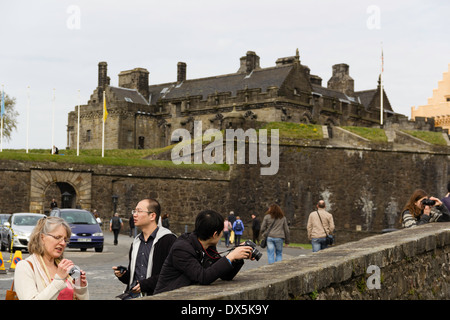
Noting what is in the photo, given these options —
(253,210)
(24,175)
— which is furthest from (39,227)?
(253,210)

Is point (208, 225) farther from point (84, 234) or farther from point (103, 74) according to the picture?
point (103, 74)

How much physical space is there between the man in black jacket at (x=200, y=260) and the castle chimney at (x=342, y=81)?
6343 centimetres

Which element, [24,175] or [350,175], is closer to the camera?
[24,175]

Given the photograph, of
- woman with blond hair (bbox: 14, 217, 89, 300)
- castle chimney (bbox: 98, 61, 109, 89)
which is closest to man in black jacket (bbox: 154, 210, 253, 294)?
woman with blond hair (bbox: 14, 217, 89, 300)

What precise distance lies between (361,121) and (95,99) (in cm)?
2205

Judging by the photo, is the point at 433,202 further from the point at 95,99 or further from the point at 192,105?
the point at 95,99

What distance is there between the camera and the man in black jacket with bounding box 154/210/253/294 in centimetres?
548

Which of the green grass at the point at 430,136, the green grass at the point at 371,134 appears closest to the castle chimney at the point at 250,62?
the green grass at the point at 371,134

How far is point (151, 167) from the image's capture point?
4088cm

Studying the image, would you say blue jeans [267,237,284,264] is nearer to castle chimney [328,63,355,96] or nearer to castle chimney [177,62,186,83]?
castle chimney [177,62,186,83]

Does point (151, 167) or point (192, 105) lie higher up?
point (192, 105)

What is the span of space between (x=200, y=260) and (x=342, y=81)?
6391 centimetres

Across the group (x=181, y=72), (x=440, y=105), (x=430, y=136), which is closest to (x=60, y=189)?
(x=430, y=136)

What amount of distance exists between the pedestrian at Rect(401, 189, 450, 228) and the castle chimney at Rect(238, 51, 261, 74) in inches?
1883
